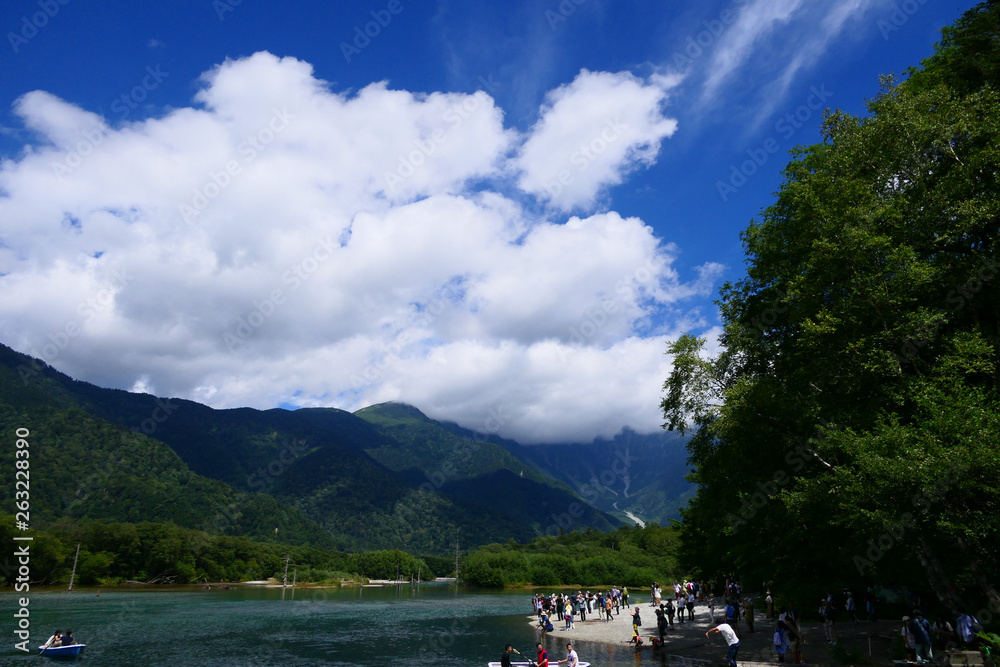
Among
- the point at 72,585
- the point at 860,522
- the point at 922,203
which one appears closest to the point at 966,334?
the point at 922,203

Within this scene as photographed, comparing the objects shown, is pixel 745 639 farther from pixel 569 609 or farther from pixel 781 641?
pixel 569 609

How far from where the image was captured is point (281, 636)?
184 feet

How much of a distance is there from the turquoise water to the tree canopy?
1420 cm

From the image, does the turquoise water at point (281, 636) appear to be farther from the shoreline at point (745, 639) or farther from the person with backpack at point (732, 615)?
the person with backpack at point (732, 615)

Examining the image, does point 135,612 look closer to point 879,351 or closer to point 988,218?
point 879,351

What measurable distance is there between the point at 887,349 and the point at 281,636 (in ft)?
190

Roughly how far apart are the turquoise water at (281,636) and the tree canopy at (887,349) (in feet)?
46.6

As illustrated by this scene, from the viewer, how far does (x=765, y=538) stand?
125ft

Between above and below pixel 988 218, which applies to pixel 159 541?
below

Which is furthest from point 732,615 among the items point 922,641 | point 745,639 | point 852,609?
point 922,641

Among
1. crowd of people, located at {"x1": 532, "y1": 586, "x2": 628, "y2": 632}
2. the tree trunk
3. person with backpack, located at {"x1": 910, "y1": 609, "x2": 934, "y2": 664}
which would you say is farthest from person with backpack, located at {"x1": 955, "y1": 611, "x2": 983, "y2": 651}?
crowd of people, located at {"x1": 532, "y1": 586, "x2": 628, "y2": 632}

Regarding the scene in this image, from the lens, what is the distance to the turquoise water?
132ft

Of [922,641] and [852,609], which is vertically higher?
[922,641]

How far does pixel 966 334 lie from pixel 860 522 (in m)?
8.15
